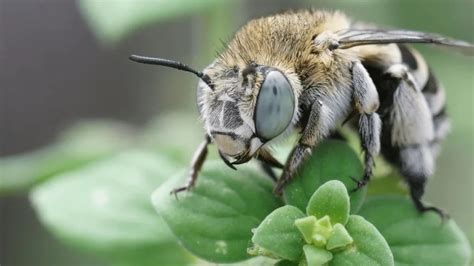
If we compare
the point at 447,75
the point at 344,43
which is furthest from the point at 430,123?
the point at 447,75

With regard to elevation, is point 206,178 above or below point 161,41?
above

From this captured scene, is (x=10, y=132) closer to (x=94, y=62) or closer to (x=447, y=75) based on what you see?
(x=94, y=62)

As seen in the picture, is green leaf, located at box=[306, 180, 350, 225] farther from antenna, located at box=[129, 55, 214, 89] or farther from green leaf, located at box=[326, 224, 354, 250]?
antenna, located at box=[129, 55, 214, 89]

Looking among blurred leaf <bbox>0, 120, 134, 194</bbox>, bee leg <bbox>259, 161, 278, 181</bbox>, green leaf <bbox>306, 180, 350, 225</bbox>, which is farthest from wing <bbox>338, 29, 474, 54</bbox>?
blurred leaf <bbox>0, 120, 134, 194</bbox>

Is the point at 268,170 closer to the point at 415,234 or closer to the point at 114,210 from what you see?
the point at 415,234

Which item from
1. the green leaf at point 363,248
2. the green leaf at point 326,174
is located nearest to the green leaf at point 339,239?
the green leaf at point 363,248

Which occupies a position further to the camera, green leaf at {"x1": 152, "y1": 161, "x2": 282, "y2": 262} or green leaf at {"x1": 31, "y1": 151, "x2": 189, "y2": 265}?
green leaf at {"x1": 31, "y1": 151, "x2": 189, "y2": 265}
